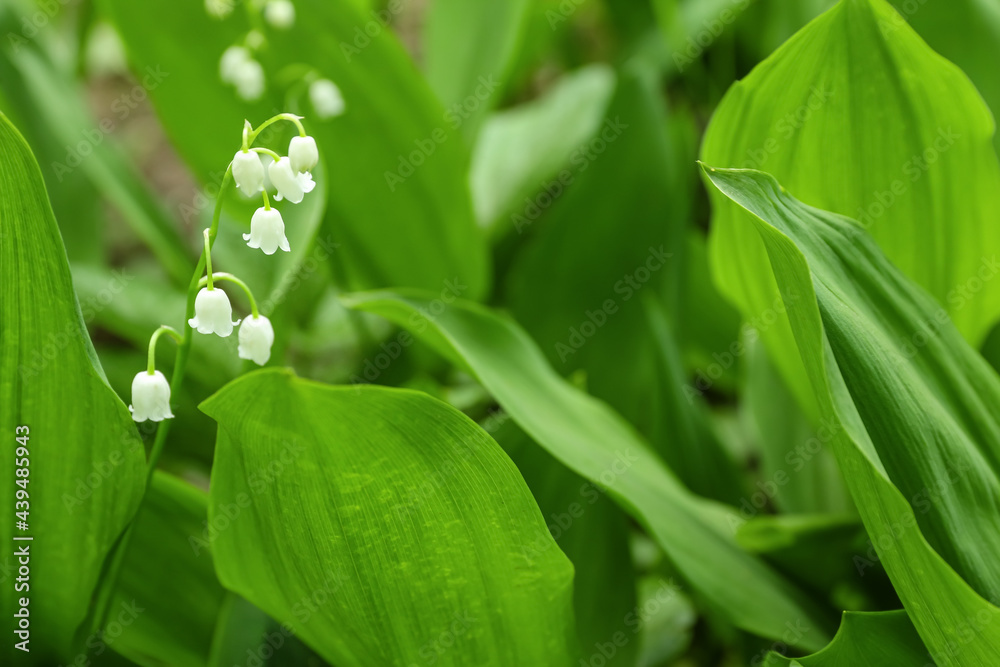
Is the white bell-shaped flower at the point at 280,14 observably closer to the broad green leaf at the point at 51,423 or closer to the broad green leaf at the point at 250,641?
the broad green leaf at the point at 51,423

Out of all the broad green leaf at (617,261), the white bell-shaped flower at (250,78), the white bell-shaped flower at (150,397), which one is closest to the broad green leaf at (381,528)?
the white bell-shaped flower at (150,397)

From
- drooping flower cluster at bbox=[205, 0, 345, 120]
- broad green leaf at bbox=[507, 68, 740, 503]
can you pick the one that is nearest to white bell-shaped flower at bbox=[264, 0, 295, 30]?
drooping flower cluster at bbox=[205, 0, 345, 120]

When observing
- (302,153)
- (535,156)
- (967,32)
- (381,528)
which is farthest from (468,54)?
(381,528)

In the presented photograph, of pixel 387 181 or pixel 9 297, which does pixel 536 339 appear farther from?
pixel 9 297

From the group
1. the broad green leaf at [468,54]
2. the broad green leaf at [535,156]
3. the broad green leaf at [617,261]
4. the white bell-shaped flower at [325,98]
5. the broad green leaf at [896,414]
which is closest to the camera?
the broad green leaf at [896,414]

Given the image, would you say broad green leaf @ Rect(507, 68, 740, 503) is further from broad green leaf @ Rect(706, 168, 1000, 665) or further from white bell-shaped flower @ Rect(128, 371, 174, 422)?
white bell-shaped flower @ Rect(128, 371, 174, 422)

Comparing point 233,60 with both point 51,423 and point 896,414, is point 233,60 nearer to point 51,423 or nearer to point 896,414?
point 51,423

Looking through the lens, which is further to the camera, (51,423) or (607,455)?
Answer: (607,455)

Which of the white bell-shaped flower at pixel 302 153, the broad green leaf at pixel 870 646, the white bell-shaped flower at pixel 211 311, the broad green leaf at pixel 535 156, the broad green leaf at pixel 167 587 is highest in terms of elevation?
the white bell-shaped flower at pixel 302 153
